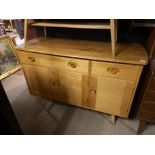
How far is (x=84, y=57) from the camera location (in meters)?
1.16

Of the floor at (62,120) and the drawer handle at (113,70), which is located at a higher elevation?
the drawer handle at (113,70)

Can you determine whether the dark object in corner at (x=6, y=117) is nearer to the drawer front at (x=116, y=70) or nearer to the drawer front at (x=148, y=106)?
the drawer front at (x=116, y=70)

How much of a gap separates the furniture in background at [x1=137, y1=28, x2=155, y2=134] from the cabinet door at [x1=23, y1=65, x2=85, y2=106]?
1.88ft

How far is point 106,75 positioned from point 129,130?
70 centimetres

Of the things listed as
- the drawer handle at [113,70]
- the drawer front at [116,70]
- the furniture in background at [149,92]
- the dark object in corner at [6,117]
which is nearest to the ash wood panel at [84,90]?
the drawer front at [116,70]

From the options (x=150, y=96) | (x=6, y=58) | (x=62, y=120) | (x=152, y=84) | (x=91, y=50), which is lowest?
(x=62, y=120)

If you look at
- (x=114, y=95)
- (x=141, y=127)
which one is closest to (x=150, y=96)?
(x=114, y=95)

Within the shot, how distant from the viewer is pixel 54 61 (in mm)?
1335

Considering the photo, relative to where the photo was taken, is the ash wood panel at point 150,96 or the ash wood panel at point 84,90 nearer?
the ash wood panel at point 150,96

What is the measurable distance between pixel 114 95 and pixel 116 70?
28 centimetres

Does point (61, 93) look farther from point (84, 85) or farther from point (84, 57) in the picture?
point (84, 57)

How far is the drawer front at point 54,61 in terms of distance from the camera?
1.24 m

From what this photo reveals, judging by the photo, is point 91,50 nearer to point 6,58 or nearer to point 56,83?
point 56,83
